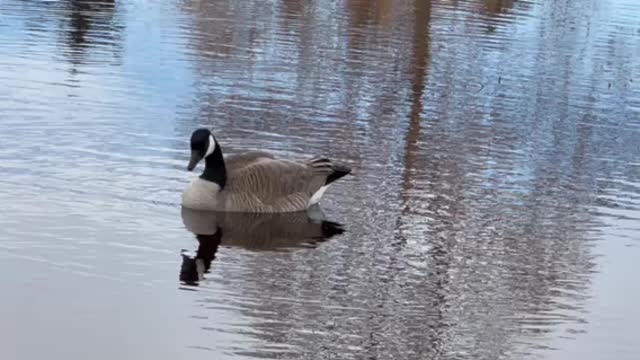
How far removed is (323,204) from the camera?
1364 centimetres

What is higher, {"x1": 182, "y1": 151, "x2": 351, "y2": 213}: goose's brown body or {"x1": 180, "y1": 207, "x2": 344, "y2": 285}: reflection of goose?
{"x1": 182, "y1": 151, "x2": 351, "y2": 213}: goose's brown body

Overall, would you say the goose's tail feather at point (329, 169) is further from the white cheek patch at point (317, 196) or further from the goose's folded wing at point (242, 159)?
the goose's folded wing at point (242, 159)

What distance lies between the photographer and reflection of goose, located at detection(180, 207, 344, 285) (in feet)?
39.4

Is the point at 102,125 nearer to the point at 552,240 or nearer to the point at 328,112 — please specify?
the point at 328,112

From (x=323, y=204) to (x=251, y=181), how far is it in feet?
2.79

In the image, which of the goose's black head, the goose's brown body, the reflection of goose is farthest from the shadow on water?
the reflection of goose

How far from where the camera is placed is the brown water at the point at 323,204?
972 centimetres

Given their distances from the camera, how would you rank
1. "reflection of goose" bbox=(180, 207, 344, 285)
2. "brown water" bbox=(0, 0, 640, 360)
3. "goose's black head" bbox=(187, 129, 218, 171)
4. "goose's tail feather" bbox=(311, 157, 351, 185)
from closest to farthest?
"brown water" bbox=(0, 0, 640, 360) < "reflection of goose" bbox=(180, 207, 344, 285) < "goose's black head" bbox=(187, 129, 218, 171) < "goose's tail feather" bbox=(311, 157, 351, 185)

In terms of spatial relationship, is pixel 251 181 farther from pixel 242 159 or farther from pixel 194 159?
pixel 194 159

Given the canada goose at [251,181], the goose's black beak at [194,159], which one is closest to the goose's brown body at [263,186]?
the canada goose at [251,181]

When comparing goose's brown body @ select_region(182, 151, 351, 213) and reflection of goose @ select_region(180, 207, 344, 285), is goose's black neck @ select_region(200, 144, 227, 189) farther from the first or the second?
reflection of goose @ select_region(180, 207, 344, 285)

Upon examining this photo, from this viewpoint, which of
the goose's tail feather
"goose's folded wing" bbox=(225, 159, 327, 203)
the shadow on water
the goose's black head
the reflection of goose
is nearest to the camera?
the reflection of goose

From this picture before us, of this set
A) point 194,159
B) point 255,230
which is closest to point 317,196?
point 255,230

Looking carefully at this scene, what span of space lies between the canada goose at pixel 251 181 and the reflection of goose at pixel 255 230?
0.09m
